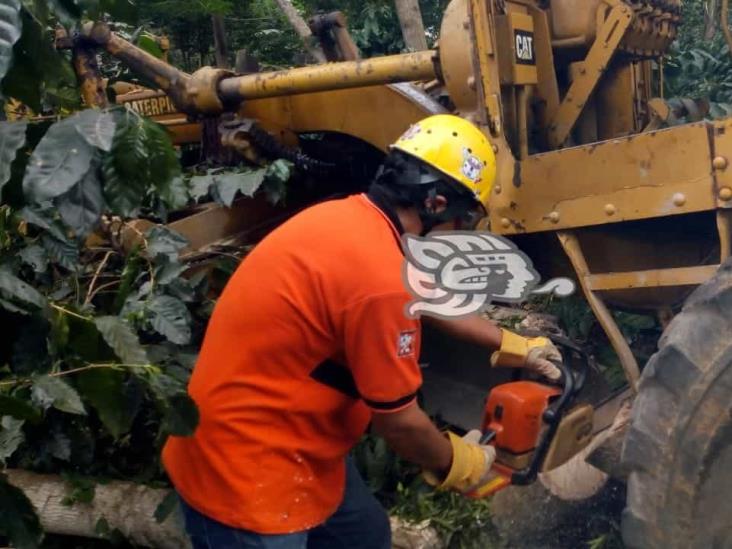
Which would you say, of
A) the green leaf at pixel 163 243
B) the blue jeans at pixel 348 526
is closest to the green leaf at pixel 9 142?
the blue jeans at pixel 348 526

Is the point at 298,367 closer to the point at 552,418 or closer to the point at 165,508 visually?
the point at 552,418

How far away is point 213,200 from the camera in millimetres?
4461

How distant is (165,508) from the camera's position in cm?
347

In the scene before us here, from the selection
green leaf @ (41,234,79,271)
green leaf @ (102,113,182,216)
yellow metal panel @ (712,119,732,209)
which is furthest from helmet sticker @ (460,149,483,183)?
green leaf @ (41,234,79,271)

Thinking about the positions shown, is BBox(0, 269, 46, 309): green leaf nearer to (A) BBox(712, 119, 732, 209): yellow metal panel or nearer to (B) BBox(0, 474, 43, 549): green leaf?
(B) BBox(0, 474, 43, 549): green leaf

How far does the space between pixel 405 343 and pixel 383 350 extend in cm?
6

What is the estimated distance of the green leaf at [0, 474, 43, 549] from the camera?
2.24 metres

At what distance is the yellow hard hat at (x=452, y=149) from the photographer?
7.54 feet

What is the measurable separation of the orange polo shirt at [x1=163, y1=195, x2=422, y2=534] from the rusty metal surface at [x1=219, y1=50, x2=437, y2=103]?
1.52 meters

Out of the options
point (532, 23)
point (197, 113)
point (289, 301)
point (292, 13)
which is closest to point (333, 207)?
point (289, 301)

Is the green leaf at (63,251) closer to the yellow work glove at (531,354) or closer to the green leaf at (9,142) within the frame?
the green leaf at (9,142)

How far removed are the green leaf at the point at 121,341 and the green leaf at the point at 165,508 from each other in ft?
4.54

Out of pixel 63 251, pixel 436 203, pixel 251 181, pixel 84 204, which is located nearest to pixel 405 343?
pixel 436 203

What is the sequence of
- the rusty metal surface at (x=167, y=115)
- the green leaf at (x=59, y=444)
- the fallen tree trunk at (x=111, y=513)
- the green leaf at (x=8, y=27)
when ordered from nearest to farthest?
the green leaf at (x=8, y=27) < the green leaf at (x=59, y=444) < the fallen tree trunk at (x=111, y=513) < the rusty metal surface at (x=167, y=115)
